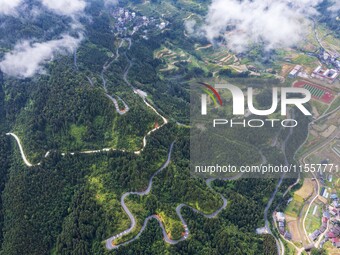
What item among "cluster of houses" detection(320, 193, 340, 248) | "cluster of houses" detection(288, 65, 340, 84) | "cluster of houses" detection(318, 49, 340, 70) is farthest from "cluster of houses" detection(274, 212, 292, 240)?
"cluster of houses" detection(318, 49, 340, 70)

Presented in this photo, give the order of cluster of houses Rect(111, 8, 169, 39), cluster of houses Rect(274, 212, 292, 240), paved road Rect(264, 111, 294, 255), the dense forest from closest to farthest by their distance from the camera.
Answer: the dense forest < paved road Rect(264, 111, 294, 255) < cluster of houses Rect(274, 212, 292, 240) < cluster of houses Rect(111, 8, 169, 39)

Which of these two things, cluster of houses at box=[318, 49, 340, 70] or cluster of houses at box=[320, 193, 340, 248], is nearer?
cluster of houses at box=[320, 193, 340, 248]

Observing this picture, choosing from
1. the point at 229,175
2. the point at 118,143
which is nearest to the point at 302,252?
the point at 229,175

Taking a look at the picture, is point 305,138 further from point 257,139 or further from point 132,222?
point 132,222

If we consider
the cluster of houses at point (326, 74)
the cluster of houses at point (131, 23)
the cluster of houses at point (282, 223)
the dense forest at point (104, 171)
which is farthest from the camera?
the cluster of houses at point (131, 23)

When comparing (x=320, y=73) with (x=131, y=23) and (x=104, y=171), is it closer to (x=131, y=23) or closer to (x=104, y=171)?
(x=131, y=23)

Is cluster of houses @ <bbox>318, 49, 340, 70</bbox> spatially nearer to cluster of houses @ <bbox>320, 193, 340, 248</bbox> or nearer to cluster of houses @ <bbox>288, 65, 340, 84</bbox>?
cluster of houses @ <bbox>288, 65, 340, 84</bbox>

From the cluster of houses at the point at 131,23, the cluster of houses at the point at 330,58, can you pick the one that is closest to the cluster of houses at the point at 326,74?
the cluster of houses at the point at 330,58

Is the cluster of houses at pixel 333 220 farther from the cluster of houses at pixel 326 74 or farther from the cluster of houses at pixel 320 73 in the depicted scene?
the cluster of houses at pixel 320 73
